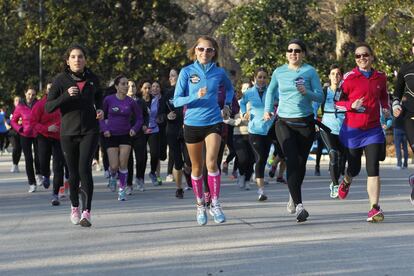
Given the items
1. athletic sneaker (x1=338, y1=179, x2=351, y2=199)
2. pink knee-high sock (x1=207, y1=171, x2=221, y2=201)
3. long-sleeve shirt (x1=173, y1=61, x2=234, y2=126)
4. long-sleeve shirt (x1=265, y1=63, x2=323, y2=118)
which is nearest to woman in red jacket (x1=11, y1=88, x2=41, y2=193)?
athletic sneaker (x1=338, y1=179, x2=351, y2=199)

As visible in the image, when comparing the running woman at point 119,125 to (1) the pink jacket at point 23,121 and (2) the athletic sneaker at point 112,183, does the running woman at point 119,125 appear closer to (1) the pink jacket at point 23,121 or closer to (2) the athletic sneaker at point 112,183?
(2) the athletic sneaker at point 112,183

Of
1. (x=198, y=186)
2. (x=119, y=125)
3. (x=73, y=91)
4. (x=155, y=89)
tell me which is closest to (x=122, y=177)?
(x=119, y=125)

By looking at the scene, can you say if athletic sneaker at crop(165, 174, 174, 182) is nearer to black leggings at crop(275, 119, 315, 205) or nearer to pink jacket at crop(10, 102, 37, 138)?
pink jacket at crop(10, 102, 37, 138)

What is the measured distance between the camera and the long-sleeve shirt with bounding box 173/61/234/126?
12016 millimetres

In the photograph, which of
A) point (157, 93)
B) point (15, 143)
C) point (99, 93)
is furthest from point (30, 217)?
point (15, 143)

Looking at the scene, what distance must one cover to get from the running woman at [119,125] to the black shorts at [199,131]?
179 inches

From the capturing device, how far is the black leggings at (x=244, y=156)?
18.0 metres

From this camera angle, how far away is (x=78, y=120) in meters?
12.1

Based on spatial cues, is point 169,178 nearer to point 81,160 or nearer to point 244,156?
point 244,156

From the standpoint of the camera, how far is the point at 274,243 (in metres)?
10.4

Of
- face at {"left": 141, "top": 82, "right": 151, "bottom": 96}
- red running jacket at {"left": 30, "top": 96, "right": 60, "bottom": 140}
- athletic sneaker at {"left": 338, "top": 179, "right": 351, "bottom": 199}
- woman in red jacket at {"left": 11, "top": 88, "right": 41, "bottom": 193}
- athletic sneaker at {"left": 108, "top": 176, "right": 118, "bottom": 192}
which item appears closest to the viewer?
athletic sneaker at {"left": 338, "top": 179, "right": 351, "bottom": 199}

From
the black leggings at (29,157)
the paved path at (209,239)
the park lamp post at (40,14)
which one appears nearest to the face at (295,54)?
the paved path at (209,239)

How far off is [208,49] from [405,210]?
3242 millimetres

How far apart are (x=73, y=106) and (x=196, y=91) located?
1309 millimetres
